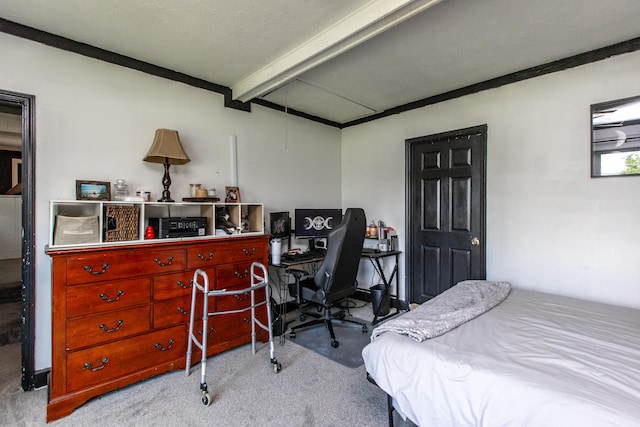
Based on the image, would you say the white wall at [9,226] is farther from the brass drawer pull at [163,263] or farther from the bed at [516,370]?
the bed at [516,370]

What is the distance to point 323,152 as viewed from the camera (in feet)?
14.1

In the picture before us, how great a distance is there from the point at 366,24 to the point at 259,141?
1.91 metres

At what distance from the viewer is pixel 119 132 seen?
2537 mm

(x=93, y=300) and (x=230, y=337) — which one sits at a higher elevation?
(x=93, y=300)

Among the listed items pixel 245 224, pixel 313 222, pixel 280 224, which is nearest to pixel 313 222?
pixel 313 222

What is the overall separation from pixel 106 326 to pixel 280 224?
1865 millimetres

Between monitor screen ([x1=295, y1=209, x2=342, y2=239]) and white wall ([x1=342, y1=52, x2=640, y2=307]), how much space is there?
1649mm

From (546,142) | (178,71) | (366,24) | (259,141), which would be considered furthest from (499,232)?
(178,71)

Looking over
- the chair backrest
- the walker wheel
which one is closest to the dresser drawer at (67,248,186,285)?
the walker wheel

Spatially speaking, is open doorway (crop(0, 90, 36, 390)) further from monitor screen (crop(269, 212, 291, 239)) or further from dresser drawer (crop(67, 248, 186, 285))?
monitor screen (crop(269, 212, 291, 239))

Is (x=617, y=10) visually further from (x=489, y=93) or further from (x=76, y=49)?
(x=76, y=49)

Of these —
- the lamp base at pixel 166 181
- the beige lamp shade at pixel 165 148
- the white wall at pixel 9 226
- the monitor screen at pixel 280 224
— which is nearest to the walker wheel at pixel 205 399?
the lamp base at pixel 166 181

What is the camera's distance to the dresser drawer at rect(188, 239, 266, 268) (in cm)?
246

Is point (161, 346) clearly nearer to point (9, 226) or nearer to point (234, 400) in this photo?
point (234, 400)
